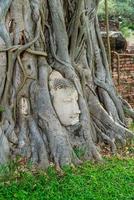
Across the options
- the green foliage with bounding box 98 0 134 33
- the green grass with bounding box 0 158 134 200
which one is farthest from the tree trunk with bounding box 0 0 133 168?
the green foliage with bounding box 98 0 134 33

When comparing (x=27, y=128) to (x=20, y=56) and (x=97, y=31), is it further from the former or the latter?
(x=97, y=31)

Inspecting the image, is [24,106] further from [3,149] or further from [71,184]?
[71,184]

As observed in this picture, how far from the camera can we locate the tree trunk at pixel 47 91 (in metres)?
6.27

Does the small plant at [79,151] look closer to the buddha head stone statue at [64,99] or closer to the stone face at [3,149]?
the buddha head stone statue at [64,99]

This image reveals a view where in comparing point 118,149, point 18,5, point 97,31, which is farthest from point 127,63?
point 18,5

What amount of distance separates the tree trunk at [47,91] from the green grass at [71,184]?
270 mm

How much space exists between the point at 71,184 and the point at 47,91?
1450 mm

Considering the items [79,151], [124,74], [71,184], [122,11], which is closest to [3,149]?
[71,184]

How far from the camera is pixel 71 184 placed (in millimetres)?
5668

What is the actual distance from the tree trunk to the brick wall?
13.7 feet

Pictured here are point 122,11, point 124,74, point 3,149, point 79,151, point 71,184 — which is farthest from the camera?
point 122,11

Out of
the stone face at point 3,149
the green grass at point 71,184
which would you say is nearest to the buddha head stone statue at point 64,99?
the green grass at point 71,184

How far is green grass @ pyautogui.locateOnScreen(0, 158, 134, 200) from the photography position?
538cm

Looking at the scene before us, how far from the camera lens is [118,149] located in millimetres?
7336
